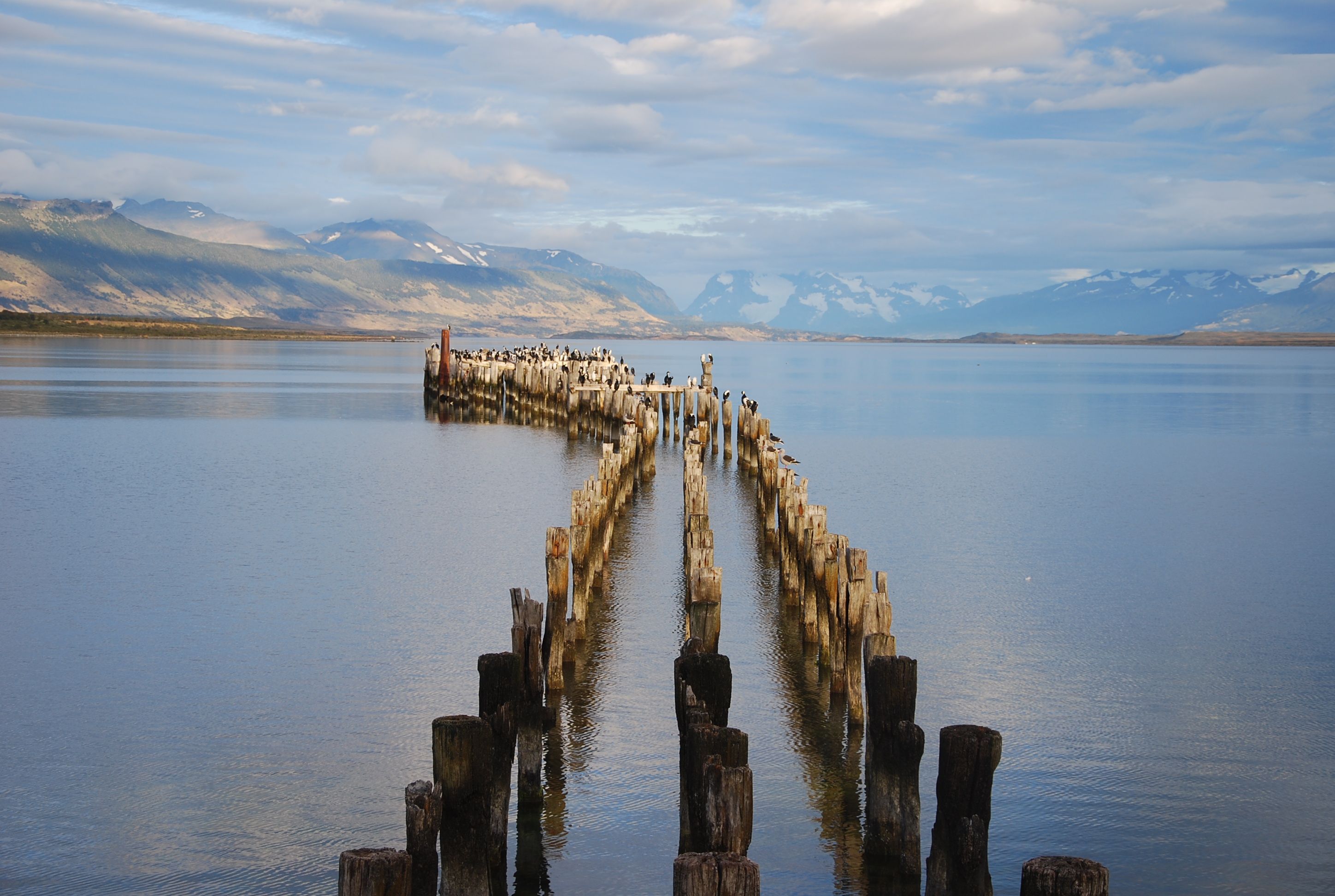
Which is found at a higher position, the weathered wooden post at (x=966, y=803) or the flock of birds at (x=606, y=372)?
the flock of birds at (x=606, y=372)

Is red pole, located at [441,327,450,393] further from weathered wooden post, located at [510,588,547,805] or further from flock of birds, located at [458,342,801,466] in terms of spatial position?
weathered wooden post, located at [510,588,547,805]

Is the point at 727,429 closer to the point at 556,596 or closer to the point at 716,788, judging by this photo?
the point at 556,596

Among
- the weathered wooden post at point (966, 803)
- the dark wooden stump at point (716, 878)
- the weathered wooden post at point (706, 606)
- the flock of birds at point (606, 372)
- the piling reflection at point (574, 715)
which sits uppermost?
the flock of birds at point (606, 372)

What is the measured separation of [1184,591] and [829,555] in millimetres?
8006

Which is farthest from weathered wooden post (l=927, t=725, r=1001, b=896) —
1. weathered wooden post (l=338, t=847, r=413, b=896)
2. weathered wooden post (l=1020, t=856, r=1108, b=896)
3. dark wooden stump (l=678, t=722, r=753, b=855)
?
weathered wooden post (l=338, t=847, r=413, b=896)

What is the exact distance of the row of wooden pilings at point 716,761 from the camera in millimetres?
5406

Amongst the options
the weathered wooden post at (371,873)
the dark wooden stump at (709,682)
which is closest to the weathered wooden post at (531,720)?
the dark wooden stump at (709,682)

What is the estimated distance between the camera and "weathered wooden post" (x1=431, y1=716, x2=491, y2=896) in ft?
21.4

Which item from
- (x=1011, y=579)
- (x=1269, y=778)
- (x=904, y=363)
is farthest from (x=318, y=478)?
(x=904, y=363)

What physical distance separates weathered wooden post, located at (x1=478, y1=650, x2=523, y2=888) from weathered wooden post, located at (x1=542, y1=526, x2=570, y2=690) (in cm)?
344

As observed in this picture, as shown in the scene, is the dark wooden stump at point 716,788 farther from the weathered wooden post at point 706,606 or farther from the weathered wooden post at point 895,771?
the weathered wooden post at point 706,606

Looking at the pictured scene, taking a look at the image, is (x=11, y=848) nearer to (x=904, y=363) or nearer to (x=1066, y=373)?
(x=1066, y=373)

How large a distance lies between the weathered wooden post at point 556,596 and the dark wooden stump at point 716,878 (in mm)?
6527

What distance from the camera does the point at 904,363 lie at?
13850 cm
